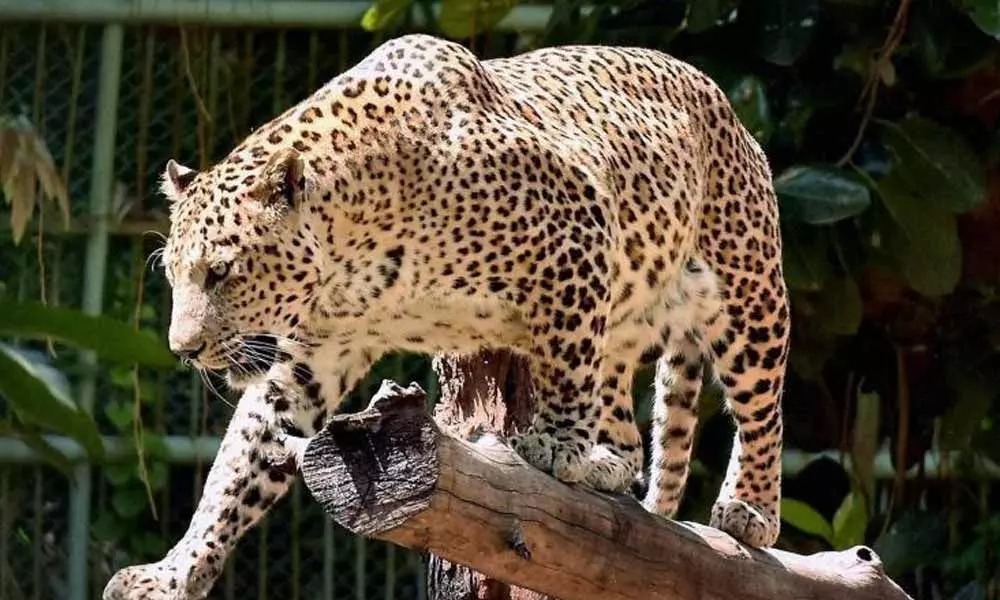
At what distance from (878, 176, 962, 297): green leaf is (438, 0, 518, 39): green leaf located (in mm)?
1587

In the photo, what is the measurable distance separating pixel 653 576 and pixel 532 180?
100cm

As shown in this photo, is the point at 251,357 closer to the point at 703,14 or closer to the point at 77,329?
the point at 77,329

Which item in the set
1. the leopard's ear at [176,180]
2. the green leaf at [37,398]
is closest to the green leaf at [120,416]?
Answer: the green leaf at [37,398]

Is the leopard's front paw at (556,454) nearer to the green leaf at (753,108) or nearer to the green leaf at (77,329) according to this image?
the green leaf at (77,329)

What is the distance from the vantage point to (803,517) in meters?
7.98

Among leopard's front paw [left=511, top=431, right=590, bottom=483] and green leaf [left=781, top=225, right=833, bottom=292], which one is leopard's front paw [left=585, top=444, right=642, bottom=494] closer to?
leopard's front paw [left=511, top=431, right=590, bottom=483]

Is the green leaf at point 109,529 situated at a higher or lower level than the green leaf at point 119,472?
lower

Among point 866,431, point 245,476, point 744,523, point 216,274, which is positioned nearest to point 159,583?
point 245,476

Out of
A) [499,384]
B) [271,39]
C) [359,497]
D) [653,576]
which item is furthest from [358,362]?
[271,39]

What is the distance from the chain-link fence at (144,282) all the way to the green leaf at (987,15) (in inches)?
96.0

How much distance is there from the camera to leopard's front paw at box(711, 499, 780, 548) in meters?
5.84

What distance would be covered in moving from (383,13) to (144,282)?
1467mm

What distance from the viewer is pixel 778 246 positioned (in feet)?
20.3

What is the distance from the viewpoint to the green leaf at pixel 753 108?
24.7 ft
